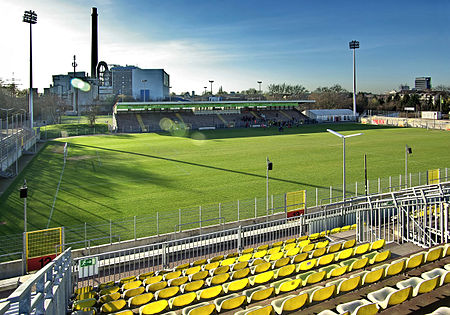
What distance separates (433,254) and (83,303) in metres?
8.28

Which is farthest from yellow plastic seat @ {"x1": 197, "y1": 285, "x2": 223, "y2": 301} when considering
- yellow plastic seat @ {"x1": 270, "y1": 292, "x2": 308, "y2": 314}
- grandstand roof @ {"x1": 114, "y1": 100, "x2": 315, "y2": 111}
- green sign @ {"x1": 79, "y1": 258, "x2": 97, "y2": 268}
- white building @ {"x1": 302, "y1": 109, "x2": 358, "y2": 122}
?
white building @ {"x1": 302, "y1": 109, "x2": 358, "y2": 122}

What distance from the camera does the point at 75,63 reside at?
12019 centimetres

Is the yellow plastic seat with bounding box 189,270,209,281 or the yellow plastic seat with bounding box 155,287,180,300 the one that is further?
the yellow plastic seat with bounding box 189,270,209,281

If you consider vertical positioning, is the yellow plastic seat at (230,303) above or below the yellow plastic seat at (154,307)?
above

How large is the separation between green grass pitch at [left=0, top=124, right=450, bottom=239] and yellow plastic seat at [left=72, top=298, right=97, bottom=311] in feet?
33.1

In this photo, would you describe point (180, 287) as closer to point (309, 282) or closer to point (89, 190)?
point (309, 282)

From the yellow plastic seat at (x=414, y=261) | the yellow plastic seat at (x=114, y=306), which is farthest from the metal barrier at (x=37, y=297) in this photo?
the yellow plastic seat at (x=414, y=261)

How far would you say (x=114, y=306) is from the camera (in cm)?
861

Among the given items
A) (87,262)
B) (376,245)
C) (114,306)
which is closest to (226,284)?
(114,306)

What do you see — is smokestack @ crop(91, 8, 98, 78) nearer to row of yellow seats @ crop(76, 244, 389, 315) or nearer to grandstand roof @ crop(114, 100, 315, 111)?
grandstand roof @ crop(114, 100, 315, 111)

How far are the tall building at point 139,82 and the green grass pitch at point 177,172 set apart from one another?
74.0 metres

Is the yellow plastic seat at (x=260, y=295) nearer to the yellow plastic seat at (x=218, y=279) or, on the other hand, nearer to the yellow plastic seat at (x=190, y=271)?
the yellow plastic seat at (x=218, y=279)

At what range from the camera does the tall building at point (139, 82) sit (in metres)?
123

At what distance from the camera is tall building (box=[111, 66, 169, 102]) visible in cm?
12312
